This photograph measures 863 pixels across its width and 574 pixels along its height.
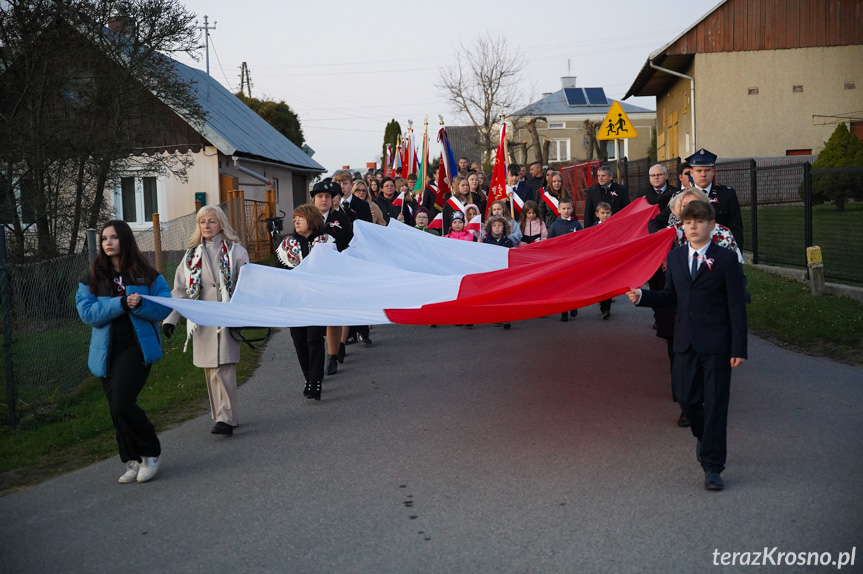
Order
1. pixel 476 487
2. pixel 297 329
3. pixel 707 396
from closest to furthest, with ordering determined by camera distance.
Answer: pixel 707 396
pixel 476 487
pixel 297 329

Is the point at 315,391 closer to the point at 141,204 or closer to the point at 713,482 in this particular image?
the point at 713,482

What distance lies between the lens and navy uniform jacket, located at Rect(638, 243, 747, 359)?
17.2ft

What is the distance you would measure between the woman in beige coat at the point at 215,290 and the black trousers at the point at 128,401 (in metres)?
0.94

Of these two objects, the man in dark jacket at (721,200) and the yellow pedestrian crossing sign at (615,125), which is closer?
the man in dark jacket at (721,200)

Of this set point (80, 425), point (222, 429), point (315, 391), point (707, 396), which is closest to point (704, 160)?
point (707, 396)

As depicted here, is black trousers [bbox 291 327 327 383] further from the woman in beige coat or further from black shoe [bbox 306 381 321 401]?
the woman in beige coat

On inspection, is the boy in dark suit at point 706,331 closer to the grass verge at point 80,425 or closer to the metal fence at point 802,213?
→ the grass verge at point 80,425

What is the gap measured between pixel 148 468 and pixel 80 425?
208 cm

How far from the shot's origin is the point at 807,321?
10.9 m

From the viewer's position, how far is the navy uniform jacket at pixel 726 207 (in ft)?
24.6

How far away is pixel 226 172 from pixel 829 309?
20241mm

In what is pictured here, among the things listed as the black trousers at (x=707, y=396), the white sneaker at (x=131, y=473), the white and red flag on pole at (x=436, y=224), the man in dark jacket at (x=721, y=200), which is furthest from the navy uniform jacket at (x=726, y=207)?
the white and red flag on pole at (x=436, y=224)

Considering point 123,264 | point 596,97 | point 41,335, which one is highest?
point 596,97

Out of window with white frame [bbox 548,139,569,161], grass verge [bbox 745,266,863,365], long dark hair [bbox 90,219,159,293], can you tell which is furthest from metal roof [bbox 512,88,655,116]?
long dark hair [bbox 90,219,159,293]
